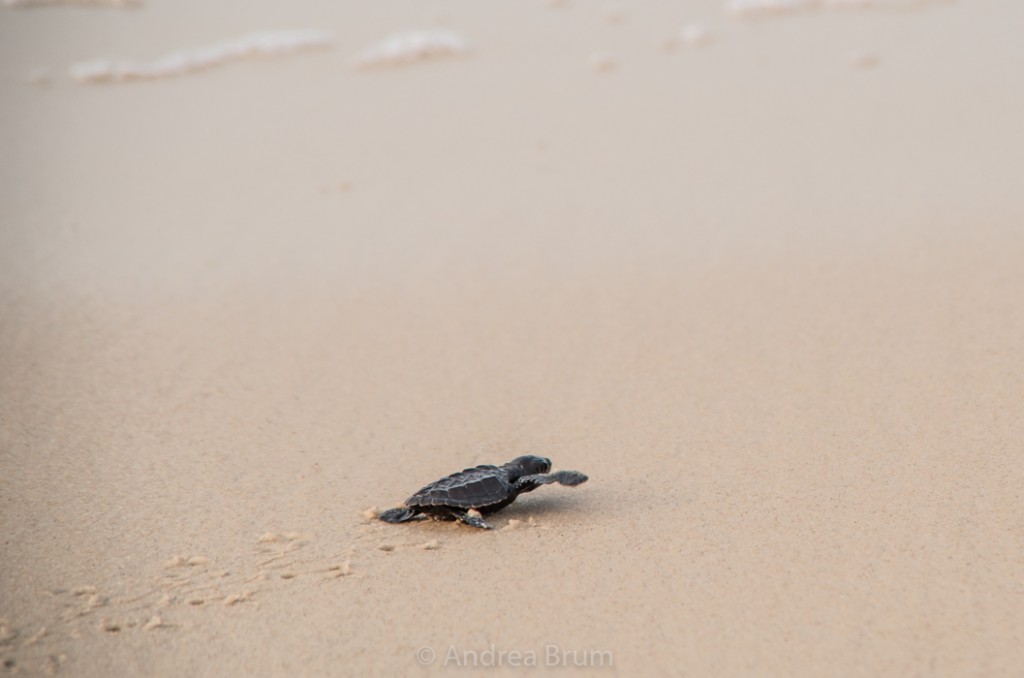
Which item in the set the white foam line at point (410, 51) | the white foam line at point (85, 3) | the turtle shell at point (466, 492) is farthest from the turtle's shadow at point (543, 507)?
the white foam line at point (85, 3)

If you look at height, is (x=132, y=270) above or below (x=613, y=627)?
above

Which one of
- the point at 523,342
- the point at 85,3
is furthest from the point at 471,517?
the point at 85,3

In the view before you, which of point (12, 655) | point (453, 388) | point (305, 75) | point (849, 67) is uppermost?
point (305, 75)

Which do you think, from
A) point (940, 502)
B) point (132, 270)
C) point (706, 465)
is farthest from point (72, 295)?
point (940, 502)

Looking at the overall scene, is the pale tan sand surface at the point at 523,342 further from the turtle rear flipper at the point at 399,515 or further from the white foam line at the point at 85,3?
the white foam line at the point at 85,3

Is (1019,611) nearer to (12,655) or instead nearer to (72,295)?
(12,655)

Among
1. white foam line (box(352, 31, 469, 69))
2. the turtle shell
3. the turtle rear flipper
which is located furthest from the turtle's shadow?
white foam line (box(352, 31, 469, 69))

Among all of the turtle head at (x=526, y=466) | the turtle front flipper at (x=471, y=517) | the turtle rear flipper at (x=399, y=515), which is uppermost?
the turtle head at (x=526, y=466)
